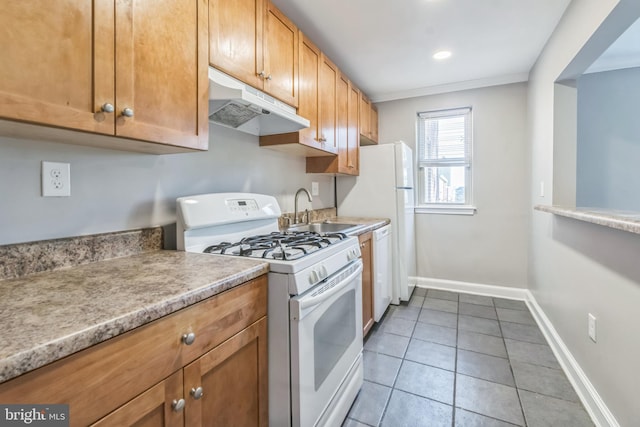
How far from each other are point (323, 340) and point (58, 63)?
1311 mm

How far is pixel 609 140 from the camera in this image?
262cm

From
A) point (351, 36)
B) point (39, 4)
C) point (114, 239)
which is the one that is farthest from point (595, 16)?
point (114, 239)

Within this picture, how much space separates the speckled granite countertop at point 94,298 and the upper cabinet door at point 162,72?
463 mm

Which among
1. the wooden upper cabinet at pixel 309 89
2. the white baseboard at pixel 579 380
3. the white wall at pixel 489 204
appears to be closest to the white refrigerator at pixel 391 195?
the white wall at pixel 489 204

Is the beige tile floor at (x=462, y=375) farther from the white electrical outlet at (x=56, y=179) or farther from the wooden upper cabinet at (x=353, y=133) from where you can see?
the white electrical outlet at (x=56, y=179)

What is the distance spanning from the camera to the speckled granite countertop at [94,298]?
54 cm

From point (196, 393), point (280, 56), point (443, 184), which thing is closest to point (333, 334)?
point (196, 393)

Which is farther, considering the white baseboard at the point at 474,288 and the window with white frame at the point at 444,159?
the window with white frame at the point at 444,159

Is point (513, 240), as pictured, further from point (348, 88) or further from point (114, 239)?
point (114, 239)

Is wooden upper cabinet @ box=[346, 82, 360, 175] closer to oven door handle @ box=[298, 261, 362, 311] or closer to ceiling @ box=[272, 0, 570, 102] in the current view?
ceiling @ box=[272, 0, 570, 102]

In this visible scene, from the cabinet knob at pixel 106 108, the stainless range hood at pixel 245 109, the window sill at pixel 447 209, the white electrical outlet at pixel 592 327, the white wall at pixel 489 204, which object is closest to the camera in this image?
the cabinet knob at pixel 106 108

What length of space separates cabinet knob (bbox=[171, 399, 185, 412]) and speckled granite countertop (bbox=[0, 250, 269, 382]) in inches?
9.7

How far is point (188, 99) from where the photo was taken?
1165mm

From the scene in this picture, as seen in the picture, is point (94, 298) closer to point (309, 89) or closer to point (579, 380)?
point (309, 89)
